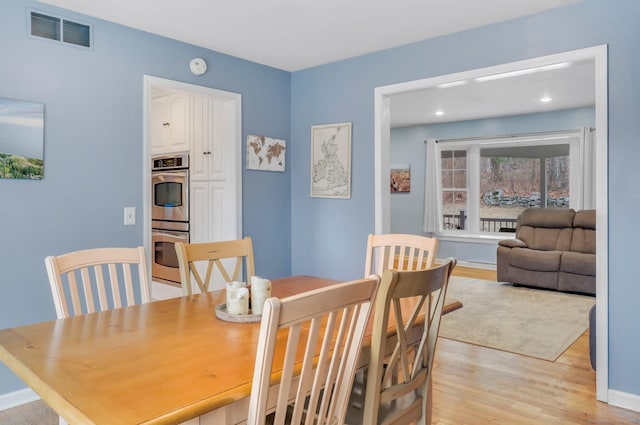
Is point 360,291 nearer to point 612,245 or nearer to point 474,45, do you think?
point 612,245

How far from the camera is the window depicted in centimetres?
712

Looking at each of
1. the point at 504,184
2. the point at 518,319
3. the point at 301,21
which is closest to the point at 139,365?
the point at 301,21

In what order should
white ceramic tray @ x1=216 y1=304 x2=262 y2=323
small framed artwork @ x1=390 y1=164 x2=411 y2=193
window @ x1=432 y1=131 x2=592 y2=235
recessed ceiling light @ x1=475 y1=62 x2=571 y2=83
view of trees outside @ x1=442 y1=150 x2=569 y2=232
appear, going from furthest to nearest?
small framed artwork @ x1=390 y1=164 x2=411 y2=193 → view of trees outside @ x1=442 y1=150 x2=569 y2=232 → window @ x1=432 y1=131 x2=592 y2=235 → recessed ceiling light @ x1=475 y1=62 x2=571 y2=83 → white ceramic tray @ x1=216 y1=304 x2=262 y2=323

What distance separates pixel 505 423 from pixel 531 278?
3.85 metres

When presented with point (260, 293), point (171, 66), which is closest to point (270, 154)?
point (171, 66)

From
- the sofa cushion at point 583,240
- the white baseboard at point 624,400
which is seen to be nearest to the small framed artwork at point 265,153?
the white baseboard at point 624,400

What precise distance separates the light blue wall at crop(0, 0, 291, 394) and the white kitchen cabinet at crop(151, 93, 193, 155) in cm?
88

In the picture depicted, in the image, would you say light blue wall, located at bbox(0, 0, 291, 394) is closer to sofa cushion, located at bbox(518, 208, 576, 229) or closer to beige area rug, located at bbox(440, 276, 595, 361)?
beige area rug, located at bbox(440, 276, 595, 361)

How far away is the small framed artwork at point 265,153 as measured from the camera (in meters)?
3.96

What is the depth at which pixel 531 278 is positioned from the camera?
19.3ft

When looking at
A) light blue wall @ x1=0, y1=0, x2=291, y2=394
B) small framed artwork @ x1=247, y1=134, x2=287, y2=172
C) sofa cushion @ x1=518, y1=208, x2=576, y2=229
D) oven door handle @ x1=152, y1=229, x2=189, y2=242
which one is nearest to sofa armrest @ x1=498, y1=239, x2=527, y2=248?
sofa cushion @ x1=518, y1=208, x2=576, y2=229

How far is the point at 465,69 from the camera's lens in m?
3.22

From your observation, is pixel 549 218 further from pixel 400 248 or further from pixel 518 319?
pixel 400 248

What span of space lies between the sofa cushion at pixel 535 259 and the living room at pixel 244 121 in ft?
10.2
